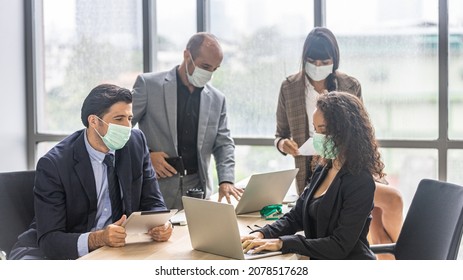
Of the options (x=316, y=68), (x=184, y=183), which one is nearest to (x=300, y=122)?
(x=316, y=68)

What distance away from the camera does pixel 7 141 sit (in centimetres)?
512

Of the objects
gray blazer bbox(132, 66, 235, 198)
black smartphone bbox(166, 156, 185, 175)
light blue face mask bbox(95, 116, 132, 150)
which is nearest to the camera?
light blue face mask bbox(95, 116, 132, 150)

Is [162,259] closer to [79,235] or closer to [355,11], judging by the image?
→ [79,235]

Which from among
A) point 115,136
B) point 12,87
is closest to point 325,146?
point 115,136

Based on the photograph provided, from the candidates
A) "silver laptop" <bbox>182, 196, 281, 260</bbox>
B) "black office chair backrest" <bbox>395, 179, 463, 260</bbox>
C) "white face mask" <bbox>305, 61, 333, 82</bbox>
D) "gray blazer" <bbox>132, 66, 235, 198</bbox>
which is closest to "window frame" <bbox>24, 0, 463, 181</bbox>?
"white face mask" <bbox>305, 61, 333, 82</bbox>

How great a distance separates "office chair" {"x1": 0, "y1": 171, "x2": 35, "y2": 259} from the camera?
309 cm

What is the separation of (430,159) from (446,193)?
74.5 inches

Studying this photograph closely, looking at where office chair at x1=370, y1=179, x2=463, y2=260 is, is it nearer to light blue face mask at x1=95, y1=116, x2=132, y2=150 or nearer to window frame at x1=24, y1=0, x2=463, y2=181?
light blue face mask at x1=95, y1=116, x2=132, y2=150

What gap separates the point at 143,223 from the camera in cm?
265

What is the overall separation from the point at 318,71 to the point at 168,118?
0.85 metres

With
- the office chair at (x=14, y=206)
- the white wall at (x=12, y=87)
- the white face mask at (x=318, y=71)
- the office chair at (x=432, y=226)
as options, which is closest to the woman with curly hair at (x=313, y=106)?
the white face mask at (x=318, y=71)

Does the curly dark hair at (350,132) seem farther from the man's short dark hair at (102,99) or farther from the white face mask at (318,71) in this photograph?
the white face mask at (318,71)

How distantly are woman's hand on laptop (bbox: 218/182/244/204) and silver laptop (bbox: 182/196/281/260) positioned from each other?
2.97 ft
